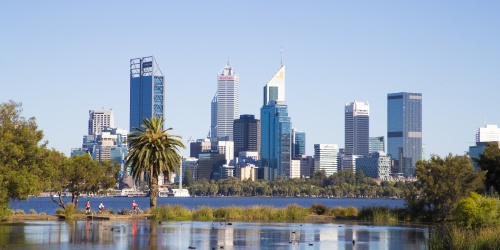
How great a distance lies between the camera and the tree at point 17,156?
55.8 metres

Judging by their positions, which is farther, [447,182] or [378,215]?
[378,215]

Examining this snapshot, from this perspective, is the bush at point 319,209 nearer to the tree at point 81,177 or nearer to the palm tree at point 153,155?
the palm tree at point 153,155

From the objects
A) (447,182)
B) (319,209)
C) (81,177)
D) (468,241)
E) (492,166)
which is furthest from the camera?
(319,209)

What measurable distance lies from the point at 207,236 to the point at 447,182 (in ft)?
90.8

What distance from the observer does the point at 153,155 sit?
81.2 meters

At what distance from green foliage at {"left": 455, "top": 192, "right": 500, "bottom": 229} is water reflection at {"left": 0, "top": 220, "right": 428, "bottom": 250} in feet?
9.58

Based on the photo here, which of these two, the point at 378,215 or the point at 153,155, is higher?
the point at 153,155

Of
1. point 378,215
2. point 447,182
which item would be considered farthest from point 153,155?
point 447,182

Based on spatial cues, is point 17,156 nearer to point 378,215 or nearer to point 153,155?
point 153,155

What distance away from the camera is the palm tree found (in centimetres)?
8056

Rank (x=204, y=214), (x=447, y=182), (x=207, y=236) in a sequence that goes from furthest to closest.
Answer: (x=204, y=214)
(x=447, y=182)
(x=207, y=236)

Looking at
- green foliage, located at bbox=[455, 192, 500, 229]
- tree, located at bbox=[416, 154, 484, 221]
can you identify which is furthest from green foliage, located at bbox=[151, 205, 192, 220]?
green foliage, located at bbox=[455, 192, 500, 229]

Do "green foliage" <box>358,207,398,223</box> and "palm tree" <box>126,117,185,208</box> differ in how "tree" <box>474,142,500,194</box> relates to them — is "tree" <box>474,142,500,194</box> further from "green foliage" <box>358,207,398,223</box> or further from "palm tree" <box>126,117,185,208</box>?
"palm tree" <box>126,117,185,208</box>

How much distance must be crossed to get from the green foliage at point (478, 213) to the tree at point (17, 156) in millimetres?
28166
